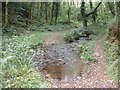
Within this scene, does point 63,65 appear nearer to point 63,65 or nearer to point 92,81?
point 63,65

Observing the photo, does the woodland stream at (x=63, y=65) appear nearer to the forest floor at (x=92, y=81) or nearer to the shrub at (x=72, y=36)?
the forest floor at (x=92, y=81)

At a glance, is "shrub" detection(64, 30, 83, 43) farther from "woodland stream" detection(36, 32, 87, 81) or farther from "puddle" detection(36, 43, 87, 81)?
"puddle" detection(36, 43, 87, 81)

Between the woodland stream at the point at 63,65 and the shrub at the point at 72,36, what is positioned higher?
the shrub at the point at 72,36

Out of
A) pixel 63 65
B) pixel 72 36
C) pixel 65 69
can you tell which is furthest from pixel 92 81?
pixel 72 36

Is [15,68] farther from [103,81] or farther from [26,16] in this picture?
[26,16]

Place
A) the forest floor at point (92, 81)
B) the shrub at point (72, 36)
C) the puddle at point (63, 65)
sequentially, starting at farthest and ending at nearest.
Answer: the shrub at point (72, 36) → the puddle at point (63, 65) → the forest floor at point (92, 81)

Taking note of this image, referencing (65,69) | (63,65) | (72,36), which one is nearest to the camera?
(65,69)

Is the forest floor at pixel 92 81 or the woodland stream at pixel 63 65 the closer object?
the forest floor at pixel 92 81

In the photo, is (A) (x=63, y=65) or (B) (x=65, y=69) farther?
(A) (x=63, y=65)

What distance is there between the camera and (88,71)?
20.8ft

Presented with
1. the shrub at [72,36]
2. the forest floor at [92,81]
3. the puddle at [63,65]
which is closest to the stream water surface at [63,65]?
the puddle at [63,65]

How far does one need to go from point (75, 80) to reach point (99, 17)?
60.1 feet

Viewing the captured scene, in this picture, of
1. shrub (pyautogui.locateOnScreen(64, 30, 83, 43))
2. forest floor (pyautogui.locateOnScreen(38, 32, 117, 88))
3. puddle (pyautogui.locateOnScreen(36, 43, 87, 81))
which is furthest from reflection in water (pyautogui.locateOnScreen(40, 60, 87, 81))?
shrub (pyautogui.locateOnScreen(64, 30, 83, 43))

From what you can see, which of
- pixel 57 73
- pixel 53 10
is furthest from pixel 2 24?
pixel 53 10
